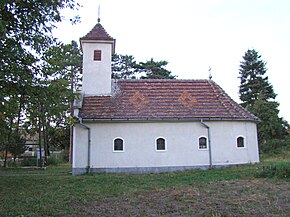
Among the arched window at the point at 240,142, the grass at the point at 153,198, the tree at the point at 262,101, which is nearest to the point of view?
the grass at the point at 153,198

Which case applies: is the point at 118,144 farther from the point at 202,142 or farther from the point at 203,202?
the point at 203,202

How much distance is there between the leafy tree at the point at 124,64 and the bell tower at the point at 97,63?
18375mm

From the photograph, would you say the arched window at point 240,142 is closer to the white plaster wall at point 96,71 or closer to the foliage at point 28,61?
the white plaster wall at point 96,71

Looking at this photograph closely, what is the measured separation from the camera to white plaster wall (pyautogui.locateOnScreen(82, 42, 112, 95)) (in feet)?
68.5

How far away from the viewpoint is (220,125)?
19.6 m

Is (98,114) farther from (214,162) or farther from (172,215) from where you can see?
(172,215)

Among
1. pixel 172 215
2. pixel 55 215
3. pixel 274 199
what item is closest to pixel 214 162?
pixel 274 199

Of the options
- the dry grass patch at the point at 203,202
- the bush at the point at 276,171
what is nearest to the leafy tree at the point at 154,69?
the bush at the point at 276,171

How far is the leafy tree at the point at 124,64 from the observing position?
3994 cm

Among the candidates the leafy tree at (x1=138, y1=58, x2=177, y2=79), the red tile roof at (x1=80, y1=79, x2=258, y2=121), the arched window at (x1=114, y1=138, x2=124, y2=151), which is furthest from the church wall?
the leafy tree at (x1=138, y1=58, x2=177, y2=79)

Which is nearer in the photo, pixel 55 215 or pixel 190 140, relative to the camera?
pixel 55 215

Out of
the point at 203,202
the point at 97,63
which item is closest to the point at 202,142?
the point at 97,63

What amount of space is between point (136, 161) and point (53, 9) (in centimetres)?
1097

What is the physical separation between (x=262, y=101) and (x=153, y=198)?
2759 centimetres
